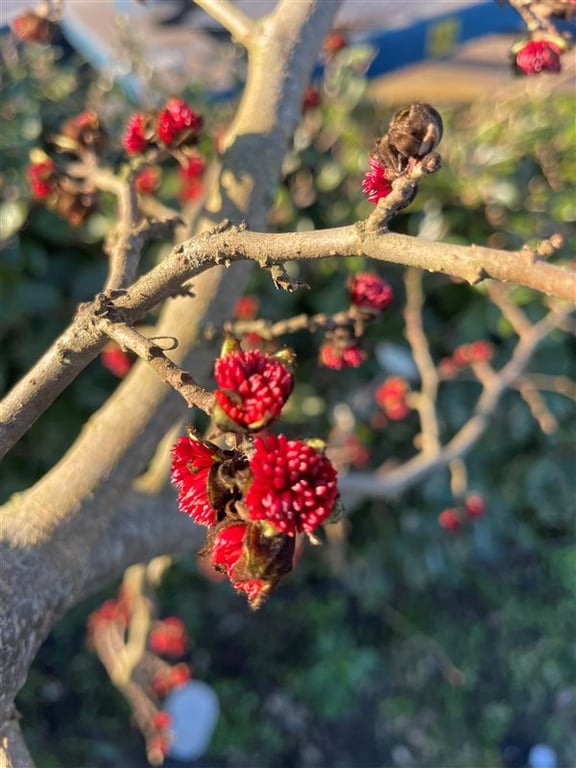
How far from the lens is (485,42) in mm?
3725

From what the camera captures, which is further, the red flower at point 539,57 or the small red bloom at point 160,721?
the small red bloom at point 160,721

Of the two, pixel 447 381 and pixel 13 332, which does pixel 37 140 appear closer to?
pixel 13 332

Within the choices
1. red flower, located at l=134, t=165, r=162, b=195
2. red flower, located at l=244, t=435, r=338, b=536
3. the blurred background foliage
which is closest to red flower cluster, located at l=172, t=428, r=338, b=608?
red flower, located at l=244, t=435, r=338, b=536

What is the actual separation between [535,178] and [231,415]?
206 cm

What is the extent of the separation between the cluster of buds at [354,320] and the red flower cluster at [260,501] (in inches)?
19.9

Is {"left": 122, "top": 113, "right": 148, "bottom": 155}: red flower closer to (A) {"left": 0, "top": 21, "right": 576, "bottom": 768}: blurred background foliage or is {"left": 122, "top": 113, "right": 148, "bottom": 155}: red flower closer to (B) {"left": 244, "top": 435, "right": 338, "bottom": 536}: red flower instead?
(B) {"left": 244, "top": 435, "right": 338, "bottom": 536}: red flower

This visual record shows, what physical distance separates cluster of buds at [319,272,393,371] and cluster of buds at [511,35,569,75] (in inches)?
15.5

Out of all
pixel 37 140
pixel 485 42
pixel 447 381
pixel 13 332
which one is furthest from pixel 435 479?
pixel 485 42

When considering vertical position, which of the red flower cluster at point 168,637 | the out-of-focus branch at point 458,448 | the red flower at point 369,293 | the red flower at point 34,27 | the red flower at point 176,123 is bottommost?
the red flower cluster at point 168,637

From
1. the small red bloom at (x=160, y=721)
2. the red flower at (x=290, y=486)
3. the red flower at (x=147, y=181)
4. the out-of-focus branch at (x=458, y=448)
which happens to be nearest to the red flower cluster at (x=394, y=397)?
the out-of-focus branch at (x=458, y=448)

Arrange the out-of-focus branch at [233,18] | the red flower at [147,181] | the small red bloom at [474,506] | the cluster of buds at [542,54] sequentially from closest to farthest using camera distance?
the cluster of buds at [542,54] → the out-of-focus branch at [233,18] → the red flower at [147,181] → the small red bloom at [474,506]

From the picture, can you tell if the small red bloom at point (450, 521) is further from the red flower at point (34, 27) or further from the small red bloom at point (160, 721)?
the red flower at point (34, 27)

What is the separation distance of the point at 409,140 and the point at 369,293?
1.61 feet

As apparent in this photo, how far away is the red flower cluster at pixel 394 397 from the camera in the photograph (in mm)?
2184
